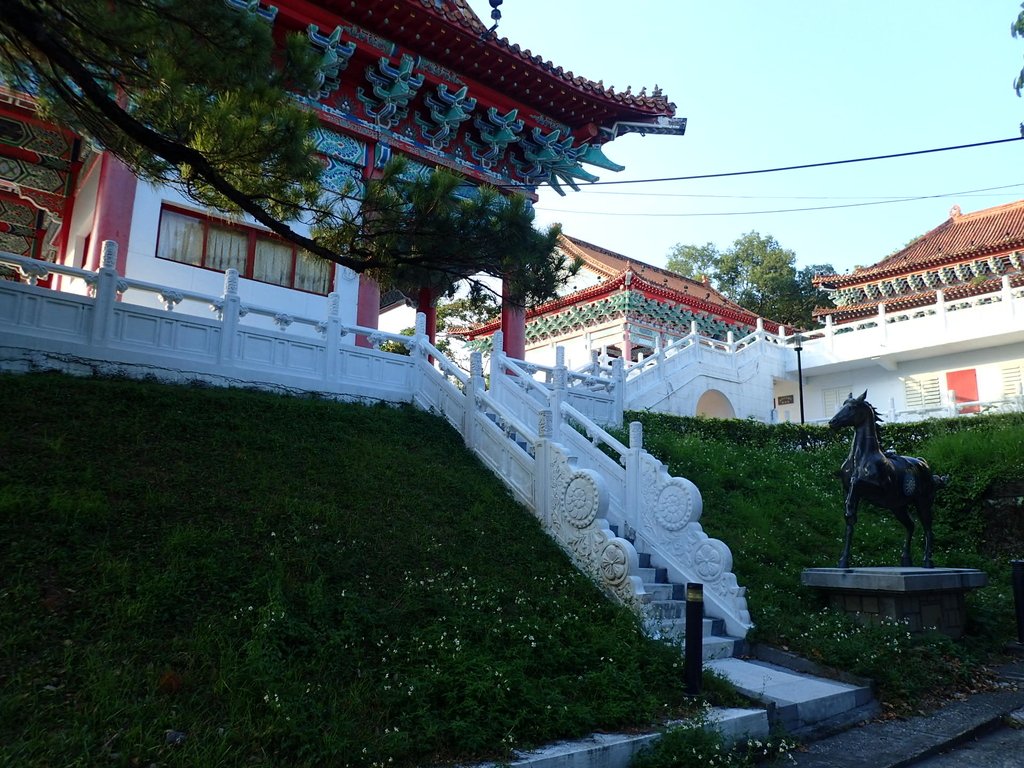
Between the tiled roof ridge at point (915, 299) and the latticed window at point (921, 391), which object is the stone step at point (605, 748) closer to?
the latticed window at point (921, 391)

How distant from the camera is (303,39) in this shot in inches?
250

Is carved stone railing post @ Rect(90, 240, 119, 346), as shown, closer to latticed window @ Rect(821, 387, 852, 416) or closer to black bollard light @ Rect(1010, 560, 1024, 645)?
black bollard light @ Rect(1010, 560, 1024, 645)

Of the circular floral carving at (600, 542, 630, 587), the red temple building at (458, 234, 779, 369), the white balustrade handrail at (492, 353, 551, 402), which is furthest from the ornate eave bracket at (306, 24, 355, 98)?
the red temple building at (458, 234, 779, 369)

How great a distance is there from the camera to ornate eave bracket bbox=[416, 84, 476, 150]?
1480cm

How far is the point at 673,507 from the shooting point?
7996mm

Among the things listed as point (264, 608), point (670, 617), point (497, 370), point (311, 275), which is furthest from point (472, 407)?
point (311, 275)

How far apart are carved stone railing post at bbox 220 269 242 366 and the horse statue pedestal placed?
758 cm

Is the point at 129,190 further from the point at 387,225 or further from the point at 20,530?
the point at 20,530

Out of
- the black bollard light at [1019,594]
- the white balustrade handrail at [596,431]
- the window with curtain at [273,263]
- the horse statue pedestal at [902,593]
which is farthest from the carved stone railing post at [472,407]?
the black bollard light at [1019,594]

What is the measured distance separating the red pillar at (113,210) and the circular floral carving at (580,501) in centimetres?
835

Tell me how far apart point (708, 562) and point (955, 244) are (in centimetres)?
2682

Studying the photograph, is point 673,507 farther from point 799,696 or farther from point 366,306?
point 366,306

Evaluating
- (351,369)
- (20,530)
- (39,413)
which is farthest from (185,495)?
(351,369)

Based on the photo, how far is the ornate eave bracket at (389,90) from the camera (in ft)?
46.2
